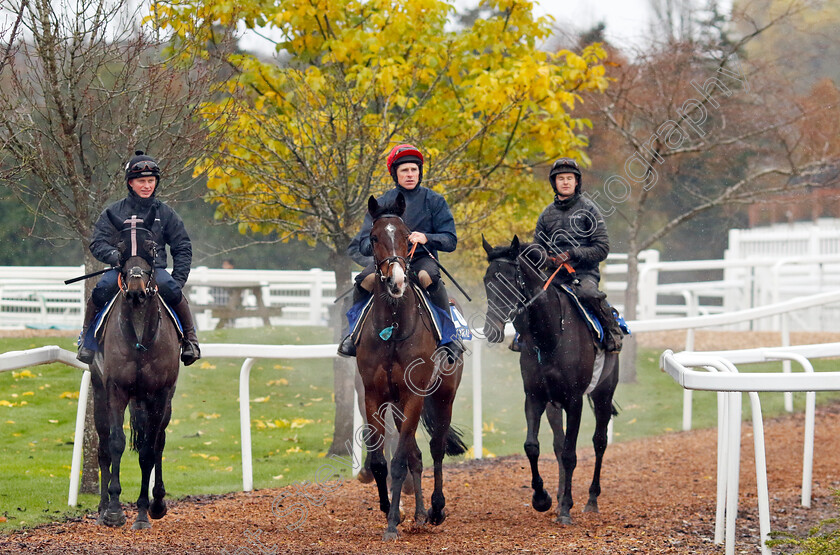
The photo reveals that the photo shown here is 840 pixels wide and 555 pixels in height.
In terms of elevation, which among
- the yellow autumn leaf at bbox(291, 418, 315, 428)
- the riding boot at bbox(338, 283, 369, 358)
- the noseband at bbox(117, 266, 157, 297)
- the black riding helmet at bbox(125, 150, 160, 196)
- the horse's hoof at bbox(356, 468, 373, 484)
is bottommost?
the yellow autumn leaf at bbox(291, 418, 315, 428)

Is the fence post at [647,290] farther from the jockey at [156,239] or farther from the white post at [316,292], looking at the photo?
the jockey at [156,239]

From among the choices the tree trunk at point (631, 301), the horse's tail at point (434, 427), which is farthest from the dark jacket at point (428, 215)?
the tree trunk at point (631, 301)

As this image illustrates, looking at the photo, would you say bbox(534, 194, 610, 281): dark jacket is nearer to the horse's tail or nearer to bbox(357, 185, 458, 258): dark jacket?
bbox(357, 185, 458, 258): dark jacket

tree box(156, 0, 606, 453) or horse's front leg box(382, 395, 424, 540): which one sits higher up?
tree box(156, 0, 606, 453)

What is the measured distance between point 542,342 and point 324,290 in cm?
1508

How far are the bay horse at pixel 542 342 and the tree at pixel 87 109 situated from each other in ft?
9.30

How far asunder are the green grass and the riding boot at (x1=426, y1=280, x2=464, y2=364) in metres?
2.47

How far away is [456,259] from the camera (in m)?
15.1

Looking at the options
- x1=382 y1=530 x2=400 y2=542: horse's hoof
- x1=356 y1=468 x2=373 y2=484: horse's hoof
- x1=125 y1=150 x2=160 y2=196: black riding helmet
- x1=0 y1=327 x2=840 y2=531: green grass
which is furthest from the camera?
x1=0 y1=327 x2=840 y2=531: green grass

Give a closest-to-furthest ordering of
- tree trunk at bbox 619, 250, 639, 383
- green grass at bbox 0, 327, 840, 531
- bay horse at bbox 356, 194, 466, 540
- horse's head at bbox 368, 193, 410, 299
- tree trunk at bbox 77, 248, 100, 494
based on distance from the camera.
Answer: horse's head at bbox 368, 193, 410, 299, bay horse at bbox 356, 194, 466, 540, tree trunk at bbox 77, 248, 100, 494, green grass at bbox 0, 327, 840, 531, tree trunk at bbox 619, 250, 639, 383

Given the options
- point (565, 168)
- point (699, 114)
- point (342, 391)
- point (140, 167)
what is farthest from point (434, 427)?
point (699, 114)

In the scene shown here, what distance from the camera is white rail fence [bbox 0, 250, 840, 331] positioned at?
17500 mm

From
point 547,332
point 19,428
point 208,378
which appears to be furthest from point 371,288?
point 208,378

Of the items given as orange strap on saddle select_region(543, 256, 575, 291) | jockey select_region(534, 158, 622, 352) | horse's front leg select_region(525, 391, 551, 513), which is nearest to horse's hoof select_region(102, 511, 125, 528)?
horse's front leg select_region(525, 391, 551, 513)
